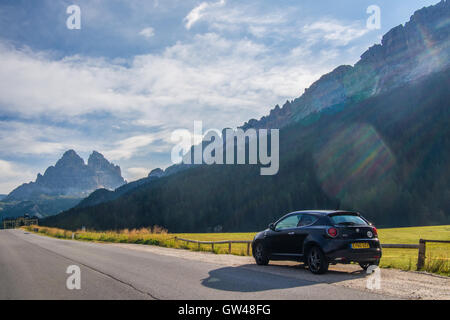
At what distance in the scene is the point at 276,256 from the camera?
1223 centimetres

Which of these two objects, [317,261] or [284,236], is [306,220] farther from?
[317,261]

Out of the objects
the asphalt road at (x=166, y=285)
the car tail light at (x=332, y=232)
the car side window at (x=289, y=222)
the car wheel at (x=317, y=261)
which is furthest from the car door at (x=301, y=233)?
the asphalt road at (x=166, y=285)

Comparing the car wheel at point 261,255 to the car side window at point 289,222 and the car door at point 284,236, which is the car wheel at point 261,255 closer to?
the car door at point 284,236

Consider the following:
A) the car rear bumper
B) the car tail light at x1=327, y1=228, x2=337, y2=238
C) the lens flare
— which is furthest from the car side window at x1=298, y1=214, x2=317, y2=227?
the lens flare

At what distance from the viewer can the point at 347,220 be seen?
10758 mm

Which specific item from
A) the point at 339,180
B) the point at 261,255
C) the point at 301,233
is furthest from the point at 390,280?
the point at 339,180

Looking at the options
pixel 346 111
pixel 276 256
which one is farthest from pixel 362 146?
pixel 276 256

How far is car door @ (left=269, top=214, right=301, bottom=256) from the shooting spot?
38.2ft

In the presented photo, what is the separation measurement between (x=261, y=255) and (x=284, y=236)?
5.06 ft

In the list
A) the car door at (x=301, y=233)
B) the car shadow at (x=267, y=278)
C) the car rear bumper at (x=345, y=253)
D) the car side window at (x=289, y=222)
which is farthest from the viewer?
the car side window at (x=289, y=222)

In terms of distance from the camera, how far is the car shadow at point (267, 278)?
8.71 metres

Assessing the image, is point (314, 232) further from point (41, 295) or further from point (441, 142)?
point (441, 142)

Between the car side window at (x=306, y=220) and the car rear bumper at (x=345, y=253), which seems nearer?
the car rear bumper at (x=345, y=253)
